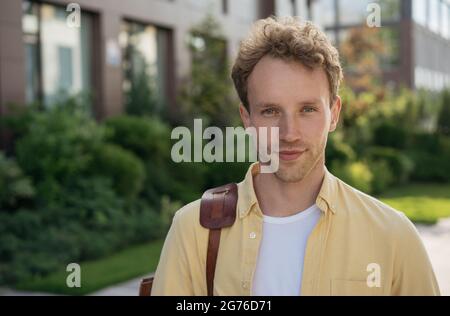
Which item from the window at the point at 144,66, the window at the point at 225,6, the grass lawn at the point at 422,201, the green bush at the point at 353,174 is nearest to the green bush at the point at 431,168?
the grass lawn at the point at 422,201

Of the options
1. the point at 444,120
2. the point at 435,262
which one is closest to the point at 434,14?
the point at 444,120

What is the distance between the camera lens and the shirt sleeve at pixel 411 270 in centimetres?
206

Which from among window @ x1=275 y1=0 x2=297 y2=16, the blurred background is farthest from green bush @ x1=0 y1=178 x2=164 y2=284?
window @ x1=275 y1=0 x2=297 y2=16

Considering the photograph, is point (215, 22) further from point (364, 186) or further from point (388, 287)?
point (388, 287)

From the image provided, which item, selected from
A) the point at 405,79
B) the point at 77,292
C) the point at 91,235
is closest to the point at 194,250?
the point at 77,292

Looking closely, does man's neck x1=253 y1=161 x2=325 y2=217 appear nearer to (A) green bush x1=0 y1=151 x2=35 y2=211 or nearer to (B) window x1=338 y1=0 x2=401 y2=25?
(A) green bush x1=0 y1=151 x2=35 y2=211

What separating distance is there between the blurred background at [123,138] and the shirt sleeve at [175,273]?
6.70ft

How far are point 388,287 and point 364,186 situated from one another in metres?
15.1

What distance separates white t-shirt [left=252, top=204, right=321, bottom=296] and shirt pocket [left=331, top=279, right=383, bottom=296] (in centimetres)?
12

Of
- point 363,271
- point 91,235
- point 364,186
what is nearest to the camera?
point 363,271

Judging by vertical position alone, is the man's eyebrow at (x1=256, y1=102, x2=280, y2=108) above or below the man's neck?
above

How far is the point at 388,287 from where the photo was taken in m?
2.06

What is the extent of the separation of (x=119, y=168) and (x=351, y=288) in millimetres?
9736

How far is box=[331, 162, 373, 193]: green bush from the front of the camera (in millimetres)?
16359
